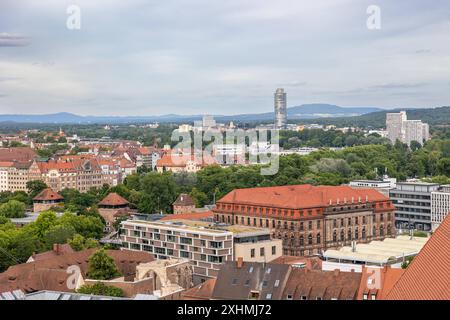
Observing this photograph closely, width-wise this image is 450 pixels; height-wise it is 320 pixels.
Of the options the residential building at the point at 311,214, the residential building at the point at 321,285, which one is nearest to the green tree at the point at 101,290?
the residential building at the point at 321,285

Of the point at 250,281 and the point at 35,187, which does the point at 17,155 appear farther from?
the point at 250,281

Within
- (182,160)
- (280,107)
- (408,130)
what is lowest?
(182,160)

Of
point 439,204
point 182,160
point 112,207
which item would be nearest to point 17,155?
point 182,160

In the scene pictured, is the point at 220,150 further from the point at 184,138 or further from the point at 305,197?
the point at 305,197

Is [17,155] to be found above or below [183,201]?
→ above

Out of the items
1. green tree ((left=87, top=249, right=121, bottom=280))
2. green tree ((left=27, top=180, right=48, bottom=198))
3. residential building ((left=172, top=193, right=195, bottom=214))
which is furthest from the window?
green tree ((left=27, top=180, right=48, bottom=198))

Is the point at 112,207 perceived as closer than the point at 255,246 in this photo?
No

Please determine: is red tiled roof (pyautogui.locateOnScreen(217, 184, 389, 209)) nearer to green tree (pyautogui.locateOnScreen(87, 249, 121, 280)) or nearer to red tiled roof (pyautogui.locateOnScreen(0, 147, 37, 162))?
green tree (pyautogui.locateOnScreen(87, 249, 121, 280))
